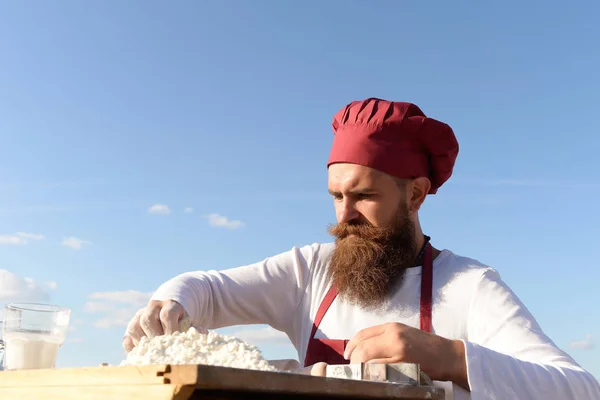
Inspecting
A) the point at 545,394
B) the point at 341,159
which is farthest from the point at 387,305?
the point at 545,394

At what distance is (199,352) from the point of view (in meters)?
1.89

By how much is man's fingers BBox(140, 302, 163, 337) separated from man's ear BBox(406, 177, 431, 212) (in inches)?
54.1

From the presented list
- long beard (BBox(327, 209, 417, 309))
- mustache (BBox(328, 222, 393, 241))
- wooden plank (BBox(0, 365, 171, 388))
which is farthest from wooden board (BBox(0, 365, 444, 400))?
mustache (BBox(328, 222, 393, 241))

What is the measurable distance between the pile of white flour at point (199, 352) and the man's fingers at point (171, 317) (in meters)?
0.49

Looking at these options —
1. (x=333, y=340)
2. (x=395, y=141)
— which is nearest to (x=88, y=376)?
(x=333, y=340)

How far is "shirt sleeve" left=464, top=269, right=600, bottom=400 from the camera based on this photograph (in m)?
2.17

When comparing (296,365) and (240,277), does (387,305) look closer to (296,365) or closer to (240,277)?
Result: (240,277)

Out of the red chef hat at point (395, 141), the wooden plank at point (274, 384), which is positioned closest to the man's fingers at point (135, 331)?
the wooden plank at point (274, 384)

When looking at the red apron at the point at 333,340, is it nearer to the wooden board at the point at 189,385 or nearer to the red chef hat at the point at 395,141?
the red chef hat at the point at 395,141

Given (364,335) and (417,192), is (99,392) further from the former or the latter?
(417,192)

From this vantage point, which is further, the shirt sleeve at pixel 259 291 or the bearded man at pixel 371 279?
the shirt sleeve at pixel 259 291

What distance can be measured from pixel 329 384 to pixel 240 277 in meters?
1.84

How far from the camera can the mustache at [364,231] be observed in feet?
10.4

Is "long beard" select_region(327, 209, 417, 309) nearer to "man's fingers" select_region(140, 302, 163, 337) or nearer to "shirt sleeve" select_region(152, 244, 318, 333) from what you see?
"shirt sleeve" select_region(152, 244, 318, 333)
